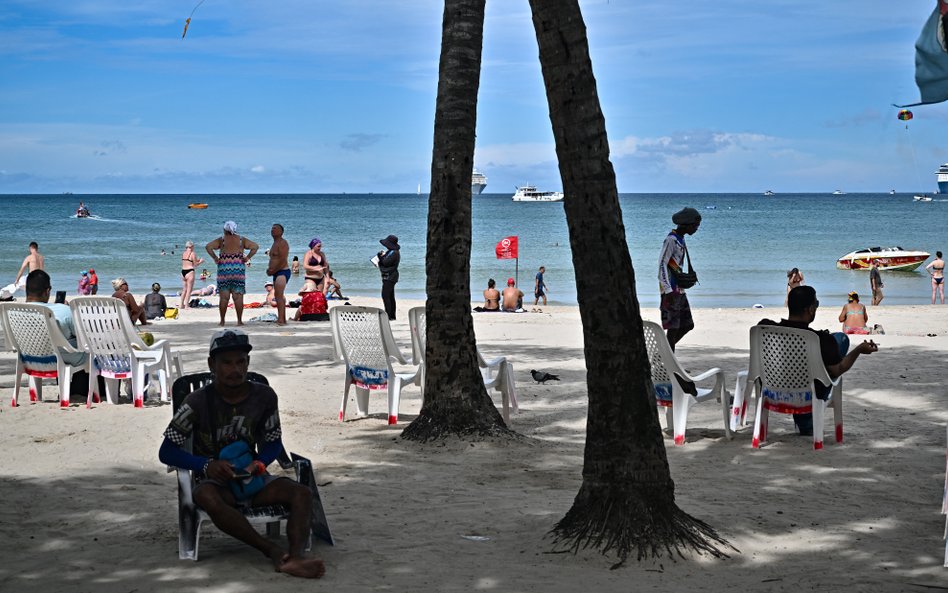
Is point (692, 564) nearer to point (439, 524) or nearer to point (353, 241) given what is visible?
point (439, 524)

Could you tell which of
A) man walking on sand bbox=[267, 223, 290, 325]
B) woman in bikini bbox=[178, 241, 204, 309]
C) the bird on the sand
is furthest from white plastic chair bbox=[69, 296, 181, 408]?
woman in bikini bbox=[178, 241, 204, 309]

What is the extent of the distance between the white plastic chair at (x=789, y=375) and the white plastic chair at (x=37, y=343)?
554 cm

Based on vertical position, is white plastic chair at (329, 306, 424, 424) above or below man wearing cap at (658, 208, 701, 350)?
below

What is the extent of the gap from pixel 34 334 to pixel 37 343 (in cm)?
9

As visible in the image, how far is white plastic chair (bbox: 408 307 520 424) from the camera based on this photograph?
891cm

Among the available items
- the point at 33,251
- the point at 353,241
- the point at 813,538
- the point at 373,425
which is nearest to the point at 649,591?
the point at 813,538

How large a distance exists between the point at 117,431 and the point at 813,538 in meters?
5.12

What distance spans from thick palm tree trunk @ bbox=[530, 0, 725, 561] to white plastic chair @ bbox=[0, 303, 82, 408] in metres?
5.71

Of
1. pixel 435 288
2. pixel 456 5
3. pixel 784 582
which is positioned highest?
pixel 456 5

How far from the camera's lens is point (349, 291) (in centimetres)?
3619

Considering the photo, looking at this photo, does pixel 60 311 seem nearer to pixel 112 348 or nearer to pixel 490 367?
pixel 112 348

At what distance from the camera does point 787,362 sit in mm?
7711

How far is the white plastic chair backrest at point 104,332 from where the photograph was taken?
30.4ft

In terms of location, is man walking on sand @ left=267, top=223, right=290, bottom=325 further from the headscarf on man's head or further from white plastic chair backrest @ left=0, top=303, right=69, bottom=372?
the headscarf on man's head
